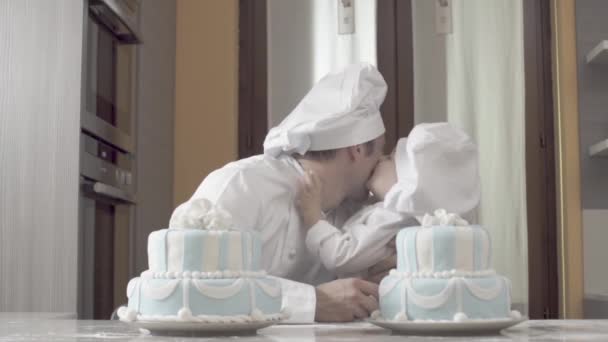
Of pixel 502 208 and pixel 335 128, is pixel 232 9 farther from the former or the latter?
pixel 335 128

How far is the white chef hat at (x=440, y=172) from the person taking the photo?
1.17 metres

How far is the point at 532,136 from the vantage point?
3332 mm

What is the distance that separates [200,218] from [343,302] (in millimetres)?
421

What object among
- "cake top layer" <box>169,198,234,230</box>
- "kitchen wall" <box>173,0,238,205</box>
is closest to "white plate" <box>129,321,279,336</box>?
"cake top layer" <box>169,198,234,230</box>

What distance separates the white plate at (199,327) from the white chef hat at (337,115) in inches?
27.0

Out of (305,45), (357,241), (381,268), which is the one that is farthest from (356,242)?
(305,45)

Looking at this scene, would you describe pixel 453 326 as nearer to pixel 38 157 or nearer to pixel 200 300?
pixel 200 300

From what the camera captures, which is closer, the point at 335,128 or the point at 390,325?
the point at 390,325

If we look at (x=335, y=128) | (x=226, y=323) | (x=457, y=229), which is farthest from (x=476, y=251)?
(x=335, y=128)

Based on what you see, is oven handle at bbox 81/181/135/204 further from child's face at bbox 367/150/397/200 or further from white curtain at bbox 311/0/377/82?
white curtain at bbox 311/0/377/82

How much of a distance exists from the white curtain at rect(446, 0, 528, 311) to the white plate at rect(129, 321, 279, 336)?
8.53ft

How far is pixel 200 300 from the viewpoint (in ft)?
2.68

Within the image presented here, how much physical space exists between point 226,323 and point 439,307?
22 cm

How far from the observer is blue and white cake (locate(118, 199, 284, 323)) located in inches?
32.2
